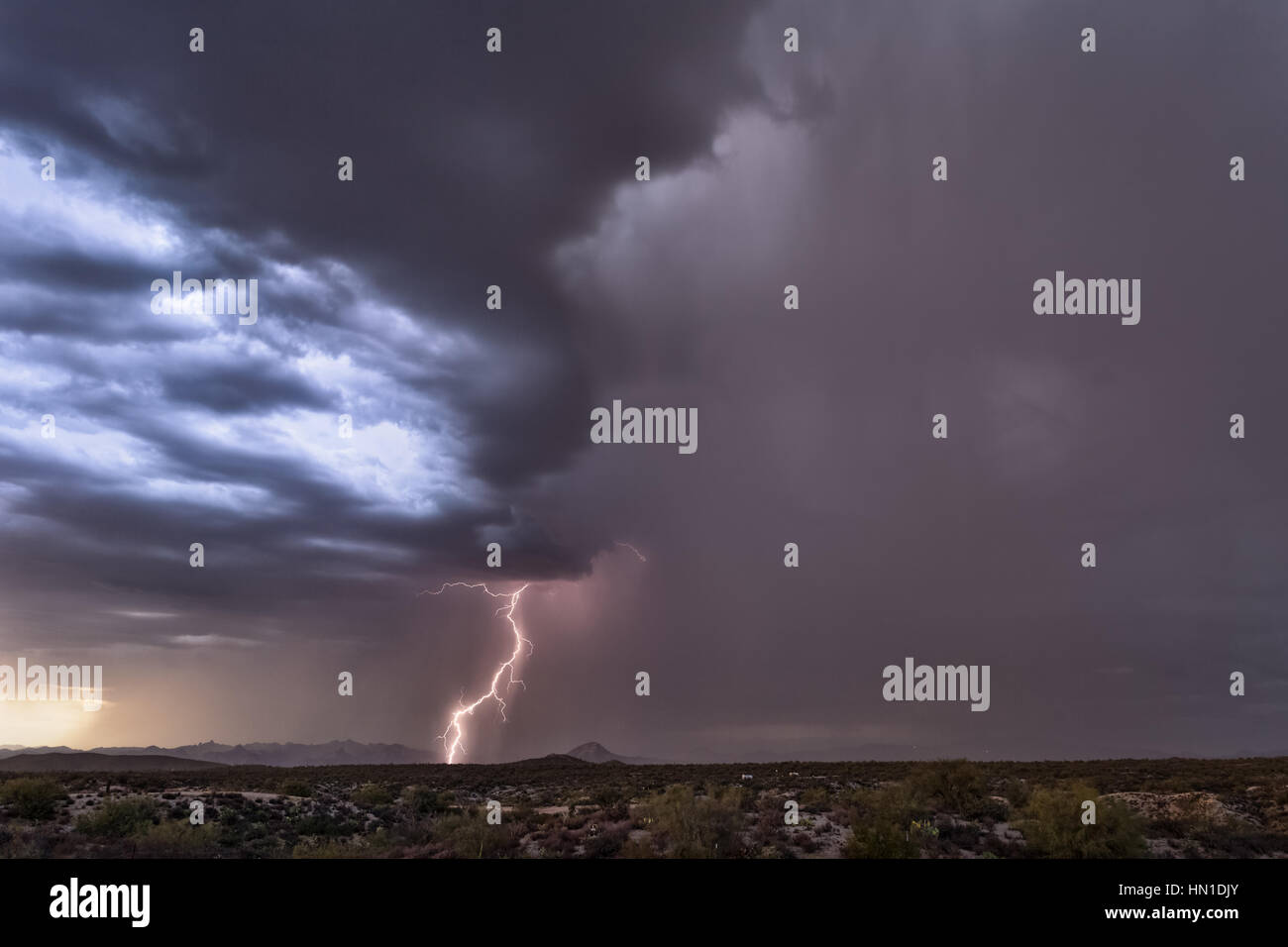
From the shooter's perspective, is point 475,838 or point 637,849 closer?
point 637,849

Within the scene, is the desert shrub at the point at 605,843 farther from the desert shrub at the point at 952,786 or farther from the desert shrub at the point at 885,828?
the desert shrub at the point at 952,786

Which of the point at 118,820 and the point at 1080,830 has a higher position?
the point at 1080,830

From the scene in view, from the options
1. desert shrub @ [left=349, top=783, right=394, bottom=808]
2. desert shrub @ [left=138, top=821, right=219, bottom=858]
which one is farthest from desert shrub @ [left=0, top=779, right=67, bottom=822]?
desert shrub @ [left=349, top=783, right=394, bottom=808]

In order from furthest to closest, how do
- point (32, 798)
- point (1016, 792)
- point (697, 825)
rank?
point (1016, 792) < point (32, 798) < point (697, 825)

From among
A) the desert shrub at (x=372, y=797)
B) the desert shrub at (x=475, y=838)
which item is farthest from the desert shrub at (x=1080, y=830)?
the desert shrub at (x=372, y=797)

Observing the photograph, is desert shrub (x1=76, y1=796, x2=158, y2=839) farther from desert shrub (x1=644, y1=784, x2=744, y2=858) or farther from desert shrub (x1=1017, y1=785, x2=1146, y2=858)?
desert shrub (x1=1017, y1=785, x2=1146, y2=858)

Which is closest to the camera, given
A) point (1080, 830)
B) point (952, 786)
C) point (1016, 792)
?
point (1080, 830)

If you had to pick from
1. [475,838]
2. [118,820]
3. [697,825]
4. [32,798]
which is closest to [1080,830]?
[697,825]

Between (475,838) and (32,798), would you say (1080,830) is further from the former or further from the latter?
(32,798)
